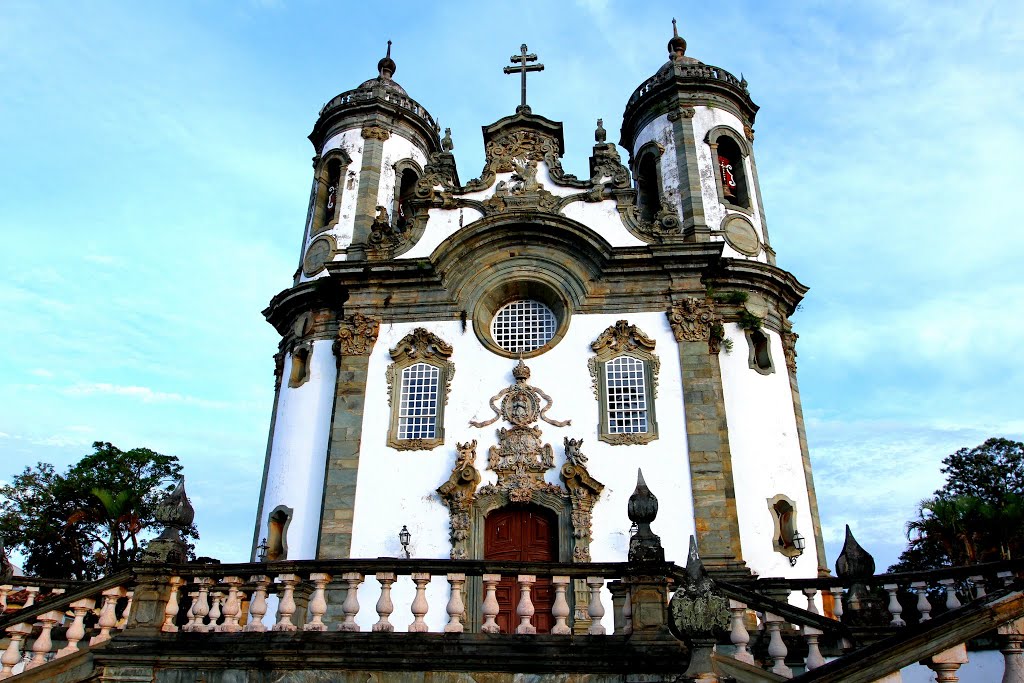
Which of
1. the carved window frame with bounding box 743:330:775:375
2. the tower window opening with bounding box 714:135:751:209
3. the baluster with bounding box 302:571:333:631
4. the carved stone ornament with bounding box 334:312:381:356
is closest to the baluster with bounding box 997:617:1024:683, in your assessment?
the baluster with bounding box 302:571:333:631

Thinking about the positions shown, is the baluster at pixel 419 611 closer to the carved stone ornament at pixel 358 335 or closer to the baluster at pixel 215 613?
the baluster at pixel 215 613

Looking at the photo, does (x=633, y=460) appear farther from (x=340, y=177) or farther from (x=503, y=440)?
(x=340, y=177)

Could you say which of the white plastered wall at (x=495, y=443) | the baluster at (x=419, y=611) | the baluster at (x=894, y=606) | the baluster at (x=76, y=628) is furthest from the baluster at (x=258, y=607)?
the baluster at (x=894, y=606)

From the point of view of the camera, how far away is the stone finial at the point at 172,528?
9312mm

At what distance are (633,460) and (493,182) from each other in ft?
24.5

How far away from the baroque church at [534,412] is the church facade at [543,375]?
5 cm

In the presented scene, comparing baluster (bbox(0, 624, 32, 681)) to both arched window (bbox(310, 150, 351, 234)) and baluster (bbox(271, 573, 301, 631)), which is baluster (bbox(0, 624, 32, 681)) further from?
arched window (bbox(310, 150, 351, 234))

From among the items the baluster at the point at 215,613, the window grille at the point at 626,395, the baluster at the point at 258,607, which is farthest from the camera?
the window grille at the point at 626,395

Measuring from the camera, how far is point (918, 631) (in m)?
5.13

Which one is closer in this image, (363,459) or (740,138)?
(363,459)

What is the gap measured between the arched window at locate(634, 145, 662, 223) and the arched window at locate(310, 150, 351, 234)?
7.98 m

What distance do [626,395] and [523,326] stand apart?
9.35 feet

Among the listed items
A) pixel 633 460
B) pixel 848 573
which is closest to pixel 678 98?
pixel 633 460

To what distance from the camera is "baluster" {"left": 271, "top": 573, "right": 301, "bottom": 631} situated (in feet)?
28.0
